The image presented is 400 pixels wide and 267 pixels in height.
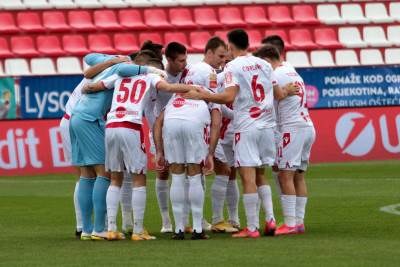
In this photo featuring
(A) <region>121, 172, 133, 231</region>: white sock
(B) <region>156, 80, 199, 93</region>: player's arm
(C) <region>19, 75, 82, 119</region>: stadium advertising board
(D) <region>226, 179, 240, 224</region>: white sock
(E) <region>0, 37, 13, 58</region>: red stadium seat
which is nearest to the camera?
(B) <region>156, 80, 199, 93</region>: player's arm

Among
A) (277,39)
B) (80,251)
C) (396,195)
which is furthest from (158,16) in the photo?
(80,251)

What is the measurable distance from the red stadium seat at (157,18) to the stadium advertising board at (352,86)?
517 centimetres

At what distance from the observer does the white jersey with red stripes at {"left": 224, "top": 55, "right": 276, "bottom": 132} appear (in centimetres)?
1198

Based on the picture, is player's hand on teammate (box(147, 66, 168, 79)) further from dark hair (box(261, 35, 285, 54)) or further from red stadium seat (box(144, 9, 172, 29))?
red stadium seat (box(144, 9, 172, 29))

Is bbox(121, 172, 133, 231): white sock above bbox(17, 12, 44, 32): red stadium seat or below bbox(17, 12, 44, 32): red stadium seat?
below

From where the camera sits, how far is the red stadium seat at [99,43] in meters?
27.5

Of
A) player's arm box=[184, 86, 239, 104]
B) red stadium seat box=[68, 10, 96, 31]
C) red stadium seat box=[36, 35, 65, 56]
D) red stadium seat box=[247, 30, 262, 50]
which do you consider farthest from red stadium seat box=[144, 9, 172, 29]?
player's arm box=[184, 86, 239, 104]

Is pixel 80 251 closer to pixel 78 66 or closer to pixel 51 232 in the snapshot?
pixel 51 232

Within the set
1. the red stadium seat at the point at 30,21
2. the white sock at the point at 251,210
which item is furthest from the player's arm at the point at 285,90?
the red stadium seat at the point at 30,21

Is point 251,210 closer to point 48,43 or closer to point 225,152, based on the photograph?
point 225,152

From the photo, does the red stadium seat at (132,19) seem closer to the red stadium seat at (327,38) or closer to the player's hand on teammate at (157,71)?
the red stadium seat at (327,38)

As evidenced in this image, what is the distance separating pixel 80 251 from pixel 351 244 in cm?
252

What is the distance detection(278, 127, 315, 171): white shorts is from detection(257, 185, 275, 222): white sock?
1.29 feet

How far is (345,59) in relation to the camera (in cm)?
2880
